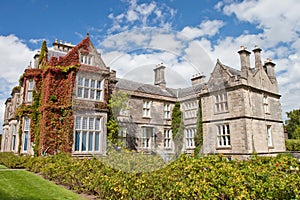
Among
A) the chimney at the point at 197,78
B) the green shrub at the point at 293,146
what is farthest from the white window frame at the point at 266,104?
the chimney at the point at 197,78

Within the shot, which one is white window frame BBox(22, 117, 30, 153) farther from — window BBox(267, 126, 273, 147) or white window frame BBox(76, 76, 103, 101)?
window BBox(267, 126, 273, 147)

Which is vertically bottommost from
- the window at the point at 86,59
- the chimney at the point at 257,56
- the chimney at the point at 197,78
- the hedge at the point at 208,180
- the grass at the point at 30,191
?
the grass at the point at 30,191

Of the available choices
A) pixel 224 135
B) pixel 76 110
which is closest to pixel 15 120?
pixel 76 110

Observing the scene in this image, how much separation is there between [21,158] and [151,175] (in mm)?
11866

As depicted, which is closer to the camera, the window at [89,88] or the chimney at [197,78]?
the chimney at [197,78]

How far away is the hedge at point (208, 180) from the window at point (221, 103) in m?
12.9

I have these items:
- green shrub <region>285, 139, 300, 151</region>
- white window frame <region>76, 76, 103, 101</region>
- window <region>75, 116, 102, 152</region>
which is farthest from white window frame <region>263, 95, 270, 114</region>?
window <region>75, 116, 102, 152</region>

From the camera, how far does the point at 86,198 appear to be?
22.4 ft

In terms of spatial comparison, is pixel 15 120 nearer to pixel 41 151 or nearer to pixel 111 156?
pixel 41 151

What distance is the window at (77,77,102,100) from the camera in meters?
15.3

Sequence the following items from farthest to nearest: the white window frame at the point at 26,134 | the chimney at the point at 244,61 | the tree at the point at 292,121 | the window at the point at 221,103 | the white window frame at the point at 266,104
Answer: the tree at the point at 292,121
the white window frame at the point at 266,104
the window at the point at 221,103
the chimney at the point at 244,61
the white window frame at the point at 26,134

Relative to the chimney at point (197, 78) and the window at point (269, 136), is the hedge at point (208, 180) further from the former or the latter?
the window at point (269, 136)

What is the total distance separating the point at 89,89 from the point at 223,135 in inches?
428

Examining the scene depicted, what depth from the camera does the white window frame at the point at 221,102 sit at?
17938 millimetres
